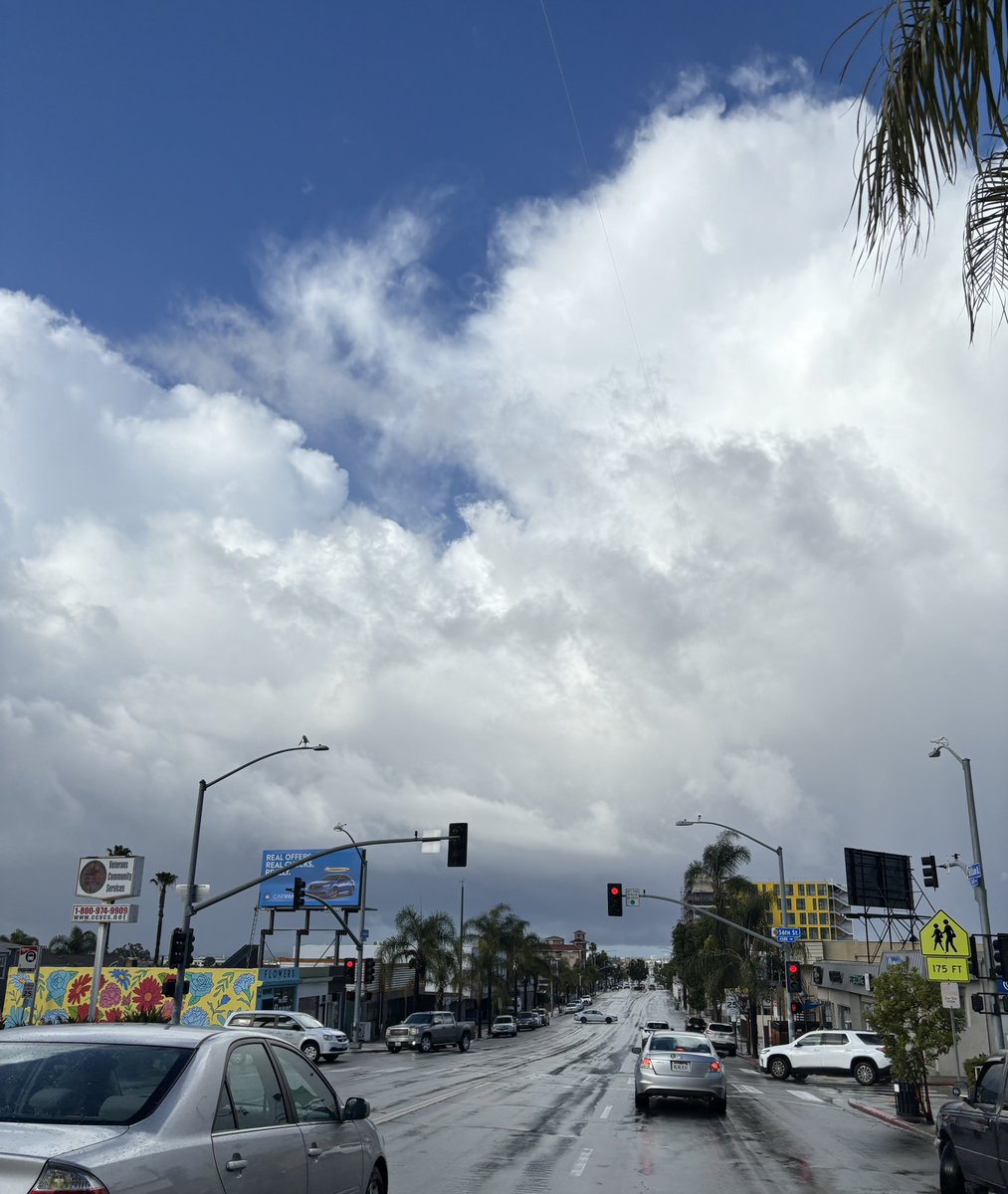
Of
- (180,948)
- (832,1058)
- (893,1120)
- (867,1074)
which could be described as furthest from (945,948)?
(180,948)

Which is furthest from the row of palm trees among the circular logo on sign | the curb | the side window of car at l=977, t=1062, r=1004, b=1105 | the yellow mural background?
the side window of car at l=977, t=1062, r=1004, b=1105

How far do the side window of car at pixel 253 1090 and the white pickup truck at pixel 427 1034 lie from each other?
46.0 metres

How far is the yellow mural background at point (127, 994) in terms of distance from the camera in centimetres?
5569

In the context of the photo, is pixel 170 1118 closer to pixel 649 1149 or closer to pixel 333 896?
pixel 649 1149

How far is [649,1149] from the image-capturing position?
15.6 metres

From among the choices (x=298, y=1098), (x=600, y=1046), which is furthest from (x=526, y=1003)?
(x=298, y=1098)

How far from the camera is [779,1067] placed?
3678 centimetres

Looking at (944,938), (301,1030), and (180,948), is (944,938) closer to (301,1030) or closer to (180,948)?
(301,1030)

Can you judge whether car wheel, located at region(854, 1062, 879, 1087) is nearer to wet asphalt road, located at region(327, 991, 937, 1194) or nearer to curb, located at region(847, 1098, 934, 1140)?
wet asphalt road, located at region(327, 991, 937, 1194)

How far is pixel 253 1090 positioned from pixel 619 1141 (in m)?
12.0

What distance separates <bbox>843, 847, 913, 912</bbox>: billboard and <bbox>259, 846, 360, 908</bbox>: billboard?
34.9 m

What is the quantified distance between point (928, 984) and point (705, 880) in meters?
65.3

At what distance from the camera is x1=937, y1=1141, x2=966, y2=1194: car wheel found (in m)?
11.7

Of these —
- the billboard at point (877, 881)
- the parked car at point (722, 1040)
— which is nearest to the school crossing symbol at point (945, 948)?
the parked car at point (722, 1040)
